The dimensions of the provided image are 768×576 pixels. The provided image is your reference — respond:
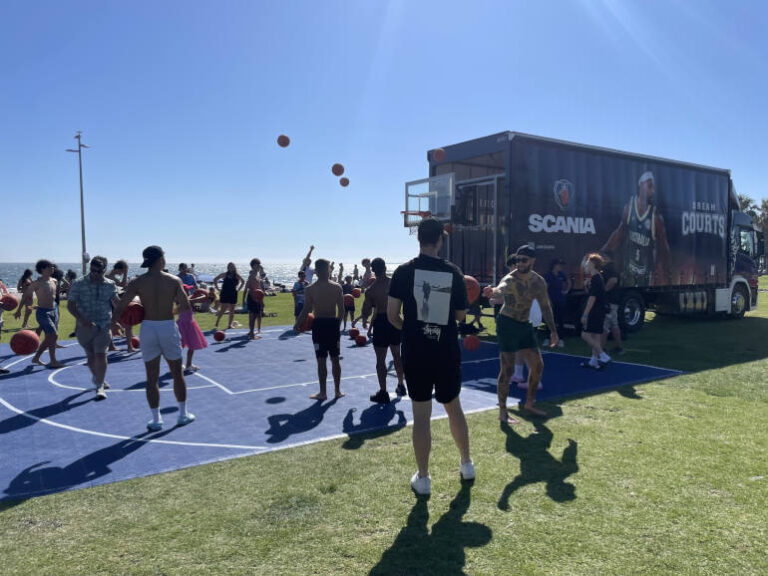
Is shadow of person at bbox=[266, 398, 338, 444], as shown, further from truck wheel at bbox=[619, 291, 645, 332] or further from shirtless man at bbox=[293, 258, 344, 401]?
truck wheel at bbox=[619, 291, 645, 332]

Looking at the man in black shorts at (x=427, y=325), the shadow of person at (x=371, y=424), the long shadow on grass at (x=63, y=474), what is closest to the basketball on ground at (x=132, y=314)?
the long shadow on grass at (x=63, y=474)

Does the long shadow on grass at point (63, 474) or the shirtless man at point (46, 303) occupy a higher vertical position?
the shirtless man at point (46, 303)

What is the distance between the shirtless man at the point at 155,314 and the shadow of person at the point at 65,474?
75 centimetres

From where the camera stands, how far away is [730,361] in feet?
32.9

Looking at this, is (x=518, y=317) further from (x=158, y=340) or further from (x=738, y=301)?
(x=738, y=301)

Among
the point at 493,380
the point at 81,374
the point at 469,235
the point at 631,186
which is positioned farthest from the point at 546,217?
the point at 81,374

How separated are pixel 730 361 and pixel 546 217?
467 cm

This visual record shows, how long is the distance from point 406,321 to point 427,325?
0.17 metres

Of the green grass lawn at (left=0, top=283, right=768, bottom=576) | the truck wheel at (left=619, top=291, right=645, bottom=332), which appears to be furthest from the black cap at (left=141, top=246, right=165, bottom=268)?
the truck wheel at (left=619, top=291, right=645, bottom=332)

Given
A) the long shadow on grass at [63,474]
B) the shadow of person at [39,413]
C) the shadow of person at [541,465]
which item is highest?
the shadow of person at [39,413]

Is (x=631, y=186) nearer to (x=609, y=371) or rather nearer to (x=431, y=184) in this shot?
(x=431, y=184)

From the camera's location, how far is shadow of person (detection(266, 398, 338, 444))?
19.8 ft

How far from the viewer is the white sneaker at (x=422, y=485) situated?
170 inches

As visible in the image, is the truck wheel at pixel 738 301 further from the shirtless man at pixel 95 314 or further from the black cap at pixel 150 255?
the shirtless man at pixel 95 314
